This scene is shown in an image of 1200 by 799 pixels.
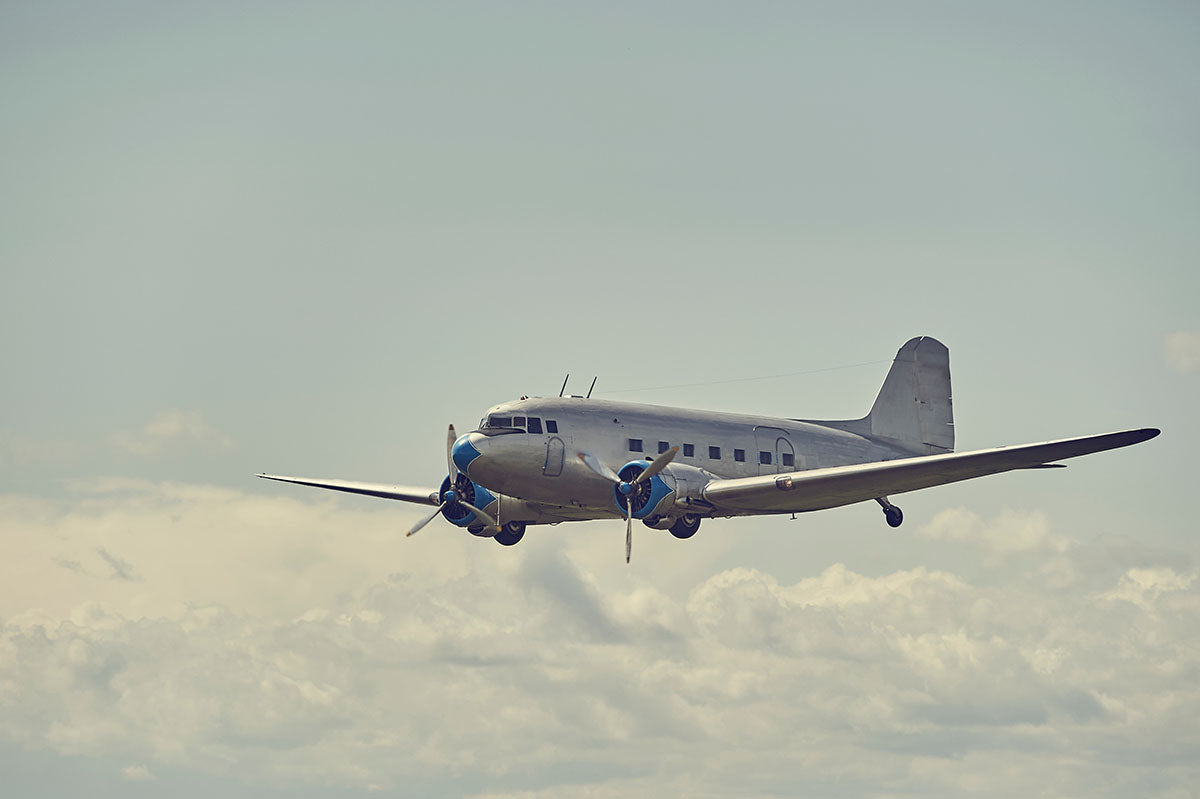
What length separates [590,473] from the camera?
41469 mm

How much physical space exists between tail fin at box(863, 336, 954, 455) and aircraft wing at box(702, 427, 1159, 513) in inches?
298

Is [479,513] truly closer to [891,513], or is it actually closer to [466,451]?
[466,451]

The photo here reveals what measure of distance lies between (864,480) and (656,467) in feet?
19.2

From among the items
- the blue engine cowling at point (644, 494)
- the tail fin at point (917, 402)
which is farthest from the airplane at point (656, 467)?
the tail fin at point (917, 402)

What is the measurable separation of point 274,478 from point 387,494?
5015mm

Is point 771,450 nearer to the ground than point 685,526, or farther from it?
farther from it

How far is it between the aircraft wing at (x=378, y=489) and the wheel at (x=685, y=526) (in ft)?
25.4

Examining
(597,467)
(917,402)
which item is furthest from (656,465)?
(917,402)

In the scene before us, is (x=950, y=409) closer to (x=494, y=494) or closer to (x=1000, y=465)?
(x=1000, y=465)

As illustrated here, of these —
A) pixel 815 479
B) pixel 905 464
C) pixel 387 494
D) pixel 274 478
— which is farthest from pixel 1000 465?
pixel 274 478

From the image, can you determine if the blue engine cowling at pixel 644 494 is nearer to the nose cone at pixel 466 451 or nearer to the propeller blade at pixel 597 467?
the propeller blade at pixel 597 467

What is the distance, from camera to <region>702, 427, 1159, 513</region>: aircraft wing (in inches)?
1539

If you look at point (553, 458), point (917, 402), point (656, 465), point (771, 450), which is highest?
point (917, 402)

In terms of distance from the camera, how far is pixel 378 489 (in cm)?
4919
